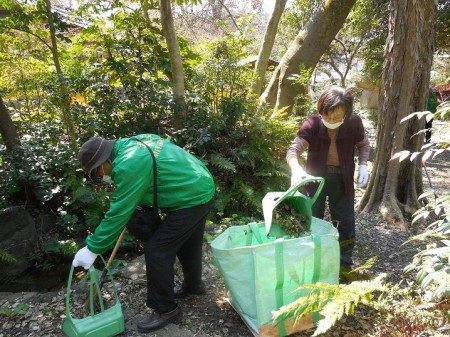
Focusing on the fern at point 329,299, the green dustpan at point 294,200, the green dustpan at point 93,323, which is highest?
the green dustpan at point 294,200

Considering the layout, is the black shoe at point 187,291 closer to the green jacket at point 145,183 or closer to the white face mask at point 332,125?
the green jacket at point 145,183

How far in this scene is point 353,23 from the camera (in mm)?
10742

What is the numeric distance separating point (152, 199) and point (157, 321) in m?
0.94

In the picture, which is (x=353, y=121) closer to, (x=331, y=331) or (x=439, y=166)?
(x=331, y=331)

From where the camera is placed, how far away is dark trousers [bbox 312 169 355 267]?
120 inches

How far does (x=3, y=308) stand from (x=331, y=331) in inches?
106

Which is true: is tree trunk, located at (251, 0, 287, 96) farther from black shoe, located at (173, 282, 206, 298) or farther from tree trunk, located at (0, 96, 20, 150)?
black shoe, located at (173, 282, 206, 298)

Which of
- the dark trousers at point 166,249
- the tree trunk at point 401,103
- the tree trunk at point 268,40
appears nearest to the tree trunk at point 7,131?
the dark trousers at point 166,249

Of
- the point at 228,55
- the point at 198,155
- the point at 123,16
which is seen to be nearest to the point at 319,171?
the point at 198,155

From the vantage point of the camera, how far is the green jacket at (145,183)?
220 centimetres

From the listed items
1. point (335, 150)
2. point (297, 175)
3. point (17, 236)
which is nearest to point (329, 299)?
point (297, 175)

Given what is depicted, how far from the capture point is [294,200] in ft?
8.70

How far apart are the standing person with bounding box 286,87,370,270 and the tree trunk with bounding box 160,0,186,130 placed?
9.58 feet

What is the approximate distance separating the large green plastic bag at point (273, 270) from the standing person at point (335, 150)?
0.66 metres
